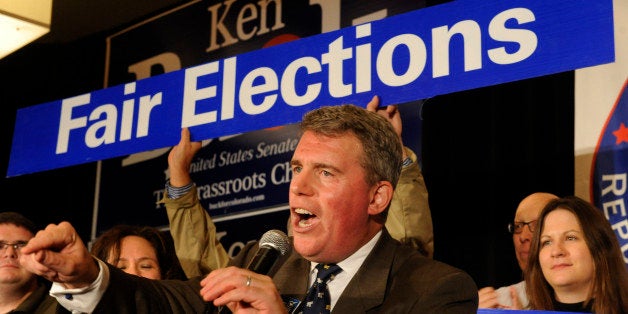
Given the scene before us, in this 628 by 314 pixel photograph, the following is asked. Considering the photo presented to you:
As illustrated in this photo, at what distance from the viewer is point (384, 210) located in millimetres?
1900

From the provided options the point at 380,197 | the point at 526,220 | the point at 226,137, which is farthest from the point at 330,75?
the point at 226,137

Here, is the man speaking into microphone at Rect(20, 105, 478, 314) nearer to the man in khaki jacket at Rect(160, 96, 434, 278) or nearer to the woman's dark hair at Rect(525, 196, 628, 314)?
the man in khaki jacket at Rect(160, 96, 434, 278)

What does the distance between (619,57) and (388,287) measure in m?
1.89

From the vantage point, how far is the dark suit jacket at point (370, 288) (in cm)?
166

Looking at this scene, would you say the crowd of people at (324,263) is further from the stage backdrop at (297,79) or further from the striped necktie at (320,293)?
the stage backdrop at (297,79)

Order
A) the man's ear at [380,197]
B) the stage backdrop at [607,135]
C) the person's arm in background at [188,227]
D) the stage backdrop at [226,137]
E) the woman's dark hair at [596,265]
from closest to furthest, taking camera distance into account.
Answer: the man's ear at [380,197]
the woman's dark hair at [596,265]
the person's arm in background at [188,227]
the stage backdrop at [607,135]
the stage backdrop at [226,137]

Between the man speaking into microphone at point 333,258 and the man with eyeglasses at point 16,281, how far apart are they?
49.2 inches

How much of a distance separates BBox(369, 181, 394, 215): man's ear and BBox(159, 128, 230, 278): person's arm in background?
3.98 ft

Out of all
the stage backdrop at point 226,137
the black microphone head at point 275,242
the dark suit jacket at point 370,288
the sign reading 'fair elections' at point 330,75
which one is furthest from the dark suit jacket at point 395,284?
the stage backdrop at point 226,137

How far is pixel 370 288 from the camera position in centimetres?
175

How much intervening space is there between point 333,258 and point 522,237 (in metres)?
1.63

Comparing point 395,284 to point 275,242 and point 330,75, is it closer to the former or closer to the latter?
point 275,242

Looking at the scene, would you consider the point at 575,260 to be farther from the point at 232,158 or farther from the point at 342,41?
the point at 232,158

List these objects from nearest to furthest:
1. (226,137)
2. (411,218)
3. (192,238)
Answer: (411,218) < (192,238) < (226,137)
